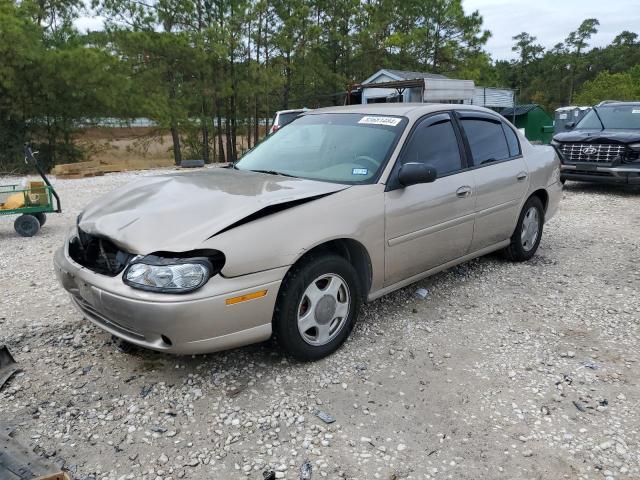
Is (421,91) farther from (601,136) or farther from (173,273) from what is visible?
(173,273)

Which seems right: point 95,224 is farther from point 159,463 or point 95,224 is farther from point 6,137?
point 6,137

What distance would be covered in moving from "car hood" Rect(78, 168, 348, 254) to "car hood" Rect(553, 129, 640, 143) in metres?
7.91

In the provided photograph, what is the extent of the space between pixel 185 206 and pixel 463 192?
228 cm

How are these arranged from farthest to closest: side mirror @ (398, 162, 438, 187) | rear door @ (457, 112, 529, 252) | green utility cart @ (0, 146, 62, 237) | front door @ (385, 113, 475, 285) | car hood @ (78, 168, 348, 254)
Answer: green utility cart @ (0, 146, 62, 237) → rear door @ (457, 112, 529, 252) → front door @ (385, 113, 475, 285) → side mirror @ (398, 162, 438, 187) → car hood @ (78, 168, 348, 254)

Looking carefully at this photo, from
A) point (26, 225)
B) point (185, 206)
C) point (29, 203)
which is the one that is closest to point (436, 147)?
point (185, 206)

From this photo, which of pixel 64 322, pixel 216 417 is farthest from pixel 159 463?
pixel 64 322

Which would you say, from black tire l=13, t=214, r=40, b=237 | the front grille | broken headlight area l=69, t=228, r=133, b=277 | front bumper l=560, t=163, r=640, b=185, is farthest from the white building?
broken headlight area l=69, t=228, r=133, b=277

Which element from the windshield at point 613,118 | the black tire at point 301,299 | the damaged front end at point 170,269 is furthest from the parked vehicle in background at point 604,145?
the damaged front end at point 170,269

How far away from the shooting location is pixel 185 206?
10.00ft

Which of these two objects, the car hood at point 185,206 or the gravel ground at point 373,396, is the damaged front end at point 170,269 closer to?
the car hood at point 185,206

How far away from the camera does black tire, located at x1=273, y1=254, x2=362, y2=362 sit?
9.72 feet

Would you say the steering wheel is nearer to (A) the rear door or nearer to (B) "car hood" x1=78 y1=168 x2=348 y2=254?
(B) "car hood" x1=78 y1=168 x2=348 y2=254

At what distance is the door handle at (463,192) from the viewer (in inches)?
160

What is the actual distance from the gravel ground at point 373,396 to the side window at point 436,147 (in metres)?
1.17
